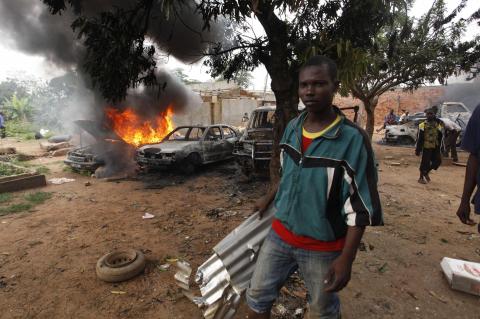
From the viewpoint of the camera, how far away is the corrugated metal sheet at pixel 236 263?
2.21 m

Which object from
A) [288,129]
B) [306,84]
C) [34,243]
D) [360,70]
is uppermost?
[360,70]

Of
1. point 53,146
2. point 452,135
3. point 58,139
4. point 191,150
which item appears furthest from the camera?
point 58,139

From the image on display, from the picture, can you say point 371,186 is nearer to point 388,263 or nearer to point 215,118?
point 388,263

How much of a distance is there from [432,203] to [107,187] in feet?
25.1

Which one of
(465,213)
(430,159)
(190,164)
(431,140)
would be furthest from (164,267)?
(430,159)

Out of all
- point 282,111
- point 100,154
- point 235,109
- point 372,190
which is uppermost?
point 235,109

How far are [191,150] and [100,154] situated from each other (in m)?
2.92

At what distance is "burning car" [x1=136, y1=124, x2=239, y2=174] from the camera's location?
8.20m

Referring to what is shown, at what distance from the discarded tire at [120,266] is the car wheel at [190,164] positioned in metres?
4.93

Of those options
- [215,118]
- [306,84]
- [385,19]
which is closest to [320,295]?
[306,84]

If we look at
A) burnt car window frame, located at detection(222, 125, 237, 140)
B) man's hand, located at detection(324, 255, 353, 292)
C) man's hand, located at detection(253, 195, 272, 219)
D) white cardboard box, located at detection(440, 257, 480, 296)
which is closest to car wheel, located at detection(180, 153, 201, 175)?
burnt car window frame, located at detection(222, 125, 237, 140)

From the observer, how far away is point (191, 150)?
8547mm

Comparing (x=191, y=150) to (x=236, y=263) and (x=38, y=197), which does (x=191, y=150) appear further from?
(x=236, y=263)

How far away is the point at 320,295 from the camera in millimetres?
1594
